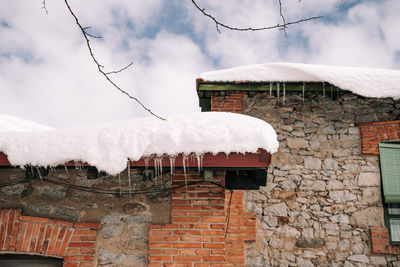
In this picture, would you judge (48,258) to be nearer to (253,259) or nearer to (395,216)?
(253,259)

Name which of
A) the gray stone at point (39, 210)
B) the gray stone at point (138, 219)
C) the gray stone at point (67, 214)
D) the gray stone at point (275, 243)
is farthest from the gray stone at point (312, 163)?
the gray stone at point (39, 210)

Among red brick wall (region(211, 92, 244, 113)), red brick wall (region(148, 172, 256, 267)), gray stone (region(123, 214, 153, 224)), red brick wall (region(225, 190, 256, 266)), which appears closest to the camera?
red brick wall (region(148, 172, 256, 267))

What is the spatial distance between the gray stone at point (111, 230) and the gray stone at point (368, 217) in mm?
3624

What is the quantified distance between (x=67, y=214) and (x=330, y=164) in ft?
12.7

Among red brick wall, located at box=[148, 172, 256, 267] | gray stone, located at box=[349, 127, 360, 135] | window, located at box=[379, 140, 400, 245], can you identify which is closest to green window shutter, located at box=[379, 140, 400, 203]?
window, located at box=[379, 140, 400, 245]

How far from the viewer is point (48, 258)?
2.40 m

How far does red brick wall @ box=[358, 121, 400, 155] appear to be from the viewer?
4410 mm

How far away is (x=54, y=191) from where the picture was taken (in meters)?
2.41

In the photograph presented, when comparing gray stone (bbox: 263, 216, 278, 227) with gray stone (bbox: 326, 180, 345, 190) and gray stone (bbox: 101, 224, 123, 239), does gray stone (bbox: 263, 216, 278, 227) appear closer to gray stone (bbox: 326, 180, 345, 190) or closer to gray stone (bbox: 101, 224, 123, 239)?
gray stone (bbox: 326, 180, 345, 190)

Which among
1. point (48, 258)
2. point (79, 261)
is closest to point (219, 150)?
point (79, 261)

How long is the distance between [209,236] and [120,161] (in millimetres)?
994

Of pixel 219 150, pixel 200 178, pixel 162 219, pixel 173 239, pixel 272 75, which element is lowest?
pixel 173 239

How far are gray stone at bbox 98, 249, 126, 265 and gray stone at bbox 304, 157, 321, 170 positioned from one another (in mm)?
3246

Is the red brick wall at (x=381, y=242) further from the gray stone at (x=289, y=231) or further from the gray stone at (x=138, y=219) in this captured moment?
the gray stone at (x=138, y=219)
